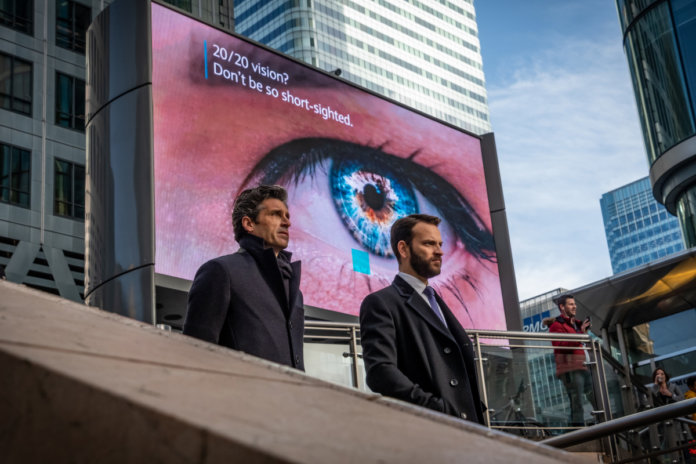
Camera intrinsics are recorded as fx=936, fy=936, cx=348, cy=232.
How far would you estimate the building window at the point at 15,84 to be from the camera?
27.1 metres

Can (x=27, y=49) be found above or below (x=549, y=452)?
above

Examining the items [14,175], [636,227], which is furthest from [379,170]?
[636,227]

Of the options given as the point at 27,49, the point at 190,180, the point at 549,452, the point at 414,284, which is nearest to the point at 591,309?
the point at 190,180

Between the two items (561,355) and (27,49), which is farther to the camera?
(27,49)

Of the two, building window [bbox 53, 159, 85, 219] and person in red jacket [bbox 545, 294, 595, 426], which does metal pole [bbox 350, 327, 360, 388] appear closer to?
person in red jacket [bbox 545, 294, 595, 426]

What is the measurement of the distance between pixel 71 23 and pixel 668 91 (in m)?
18.9

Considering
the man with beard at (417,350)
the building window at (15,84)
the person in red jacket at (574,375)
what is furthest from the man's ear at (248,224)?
the building window at (15,84)

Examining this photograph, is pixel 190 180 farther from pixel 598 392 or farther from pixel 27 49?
pixel 27 49

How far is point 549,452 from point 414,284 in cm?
298

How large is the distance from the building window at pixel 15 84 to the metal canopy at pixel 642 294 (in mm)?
18579

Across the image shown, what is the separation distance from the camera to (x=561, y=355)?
33.6 ft

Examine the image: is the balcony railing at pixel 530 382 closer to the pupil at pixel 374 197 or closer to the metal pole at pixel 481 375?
the metal pole at pixel 481 375

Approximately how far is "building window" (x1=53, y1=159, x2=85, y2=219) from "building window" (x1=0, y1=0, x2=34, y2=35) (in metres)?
4.24

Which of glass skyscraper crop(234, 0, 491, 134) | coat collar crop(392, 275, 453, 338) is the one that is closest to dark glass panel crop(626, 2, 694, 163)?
coat collar crop(392, 275, 453, 338)
